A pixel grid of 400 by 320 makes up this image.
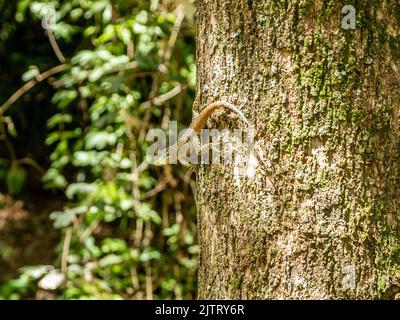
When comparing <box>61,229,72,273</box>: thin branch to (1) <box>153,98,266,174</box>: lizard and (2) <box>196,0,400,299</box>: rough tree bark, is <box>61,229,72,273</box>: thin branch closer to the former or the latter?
(1) <box>153,98,266,174</box>: lizard

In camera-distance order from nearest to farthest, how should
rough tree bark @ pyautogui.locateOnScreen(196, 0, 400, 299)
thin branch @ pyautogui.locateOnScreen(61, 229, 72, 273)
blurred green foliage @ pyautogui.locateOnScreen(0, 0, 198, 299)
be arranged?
rough tree bark @ pyautogui.locateOnScreen(196, 0, 400, 299) → blurred green foliage @ pyautogui.locateOnScreen(0, 0, 198, 299) → thin branch @ pyautogui.locateOnScreen(61, 229, 72, 273)

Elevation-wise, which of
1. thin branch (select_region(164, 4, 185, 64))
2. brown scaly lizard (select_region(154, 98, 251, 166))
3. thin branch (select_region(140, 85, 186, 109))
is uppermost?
thin branch (select_region(164, 4, 185, 64))

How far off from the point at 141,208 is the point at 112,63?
2.56 feet

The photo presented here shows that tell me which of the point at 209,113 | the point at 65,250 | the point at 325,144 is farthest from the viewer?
the point at 65,250

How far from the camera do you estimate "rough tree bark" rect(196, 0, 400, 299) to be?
1.23m

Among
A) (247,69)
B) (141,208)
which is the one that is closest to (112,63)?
(141,208)

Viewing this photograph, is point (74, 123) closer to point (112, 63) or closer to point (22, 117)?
point (22, 117)

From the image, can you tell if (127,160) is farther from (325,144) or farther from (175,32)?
(325,144)

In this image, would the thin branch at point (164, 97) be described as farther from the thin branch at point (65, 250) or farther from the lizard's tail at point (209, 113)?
the lizard's tail at point (209, 113)

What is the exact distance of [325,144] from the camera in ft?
4.07

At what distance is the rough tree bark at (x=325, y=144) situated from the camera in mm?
1232
